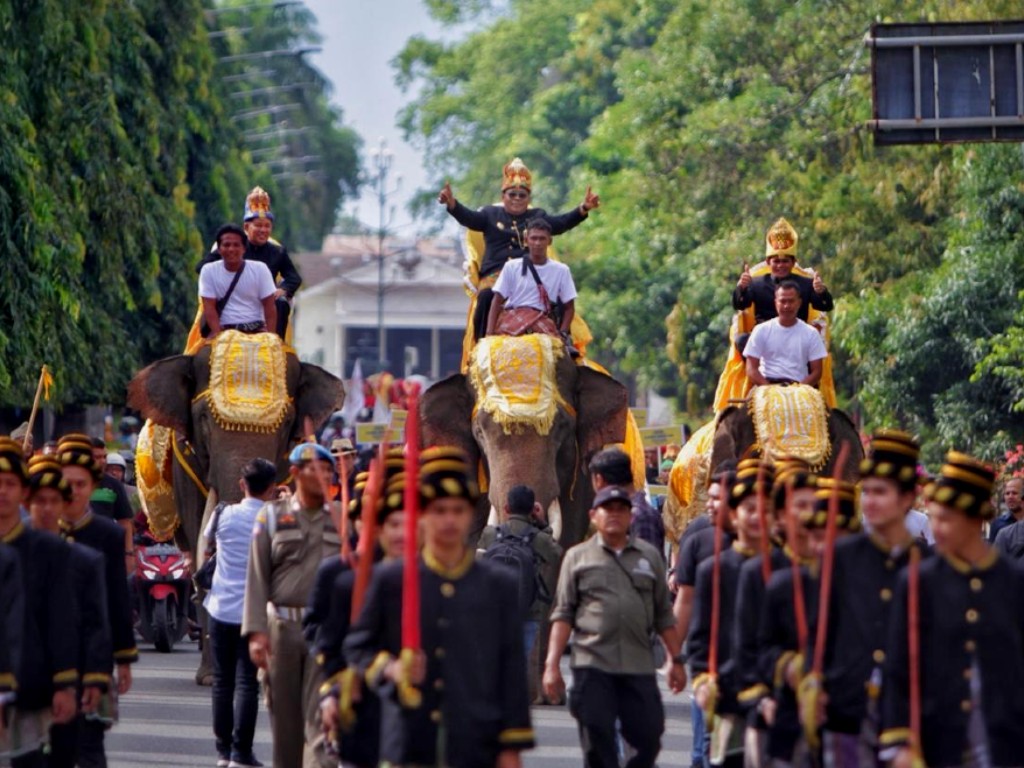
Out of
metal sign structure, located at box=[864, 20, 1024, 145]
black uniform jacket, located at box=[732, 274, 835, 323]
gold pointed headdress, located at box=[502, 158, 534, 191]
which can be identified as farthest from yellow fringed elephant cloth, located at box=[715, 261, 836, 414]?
metal sign structure, located at box=[864, 20, 1024, 145]

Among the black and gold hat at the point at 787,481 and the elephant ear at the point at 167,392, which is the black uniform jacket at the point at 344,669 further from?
the elephant ear at the point at 167,392

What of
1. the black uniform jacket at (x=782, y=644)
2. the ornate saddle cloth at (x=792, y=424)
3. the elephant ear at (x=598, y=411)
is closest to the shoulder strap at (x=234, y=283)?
the elephant ear at (x=598, y=411)

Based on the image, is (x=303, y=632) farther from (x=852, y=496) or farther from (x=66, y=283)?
(x=66, y=283)

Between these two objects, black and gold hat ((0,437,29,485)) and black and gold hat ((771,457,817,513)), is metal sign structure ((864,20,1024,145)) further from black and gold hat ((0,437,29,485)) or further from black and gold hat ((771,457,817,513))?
black and gold hat ((0,437,29,485))

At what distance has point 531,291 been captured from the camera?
62.2ft

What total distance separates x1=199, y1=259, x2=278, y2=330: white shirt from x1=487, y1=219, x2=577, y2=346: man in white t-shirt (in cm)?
163

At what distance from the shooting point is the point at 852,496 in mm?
11094

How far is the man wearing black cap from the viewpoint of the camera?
11977 millimetres

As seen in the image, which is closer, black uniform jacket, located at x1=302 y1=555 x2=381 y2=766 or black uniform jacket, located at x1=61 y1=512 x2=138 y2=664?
black uniform jacket, located at x1=302 y1=555 x2=381 y2=766

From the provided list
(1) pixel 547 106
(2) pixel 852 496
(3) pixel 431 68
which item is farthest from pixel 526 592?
(3) pixel 431 68

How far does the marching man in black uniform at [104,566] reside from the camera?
475 inches

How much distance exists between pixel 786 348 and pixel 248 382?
12.3 ft

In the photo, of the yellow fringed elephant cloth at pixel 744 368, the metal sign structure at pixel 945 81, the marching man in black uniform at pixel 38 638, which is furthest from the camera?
the metal sign structure at pixel 945 81

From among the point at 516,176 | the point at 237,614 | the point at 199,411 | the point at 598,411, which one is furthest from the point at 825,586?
the point at 516,176
